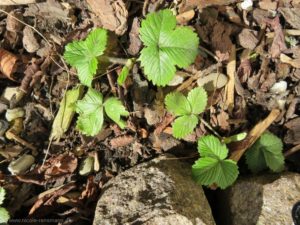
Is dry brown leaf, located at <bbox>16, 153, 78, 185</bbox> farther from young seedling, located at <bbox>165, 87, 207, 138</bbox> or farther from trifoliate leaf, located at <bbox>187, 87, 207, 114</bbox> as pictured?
trifoliate leaf, located at <bbox>187, 87, 207, 114</bbox>

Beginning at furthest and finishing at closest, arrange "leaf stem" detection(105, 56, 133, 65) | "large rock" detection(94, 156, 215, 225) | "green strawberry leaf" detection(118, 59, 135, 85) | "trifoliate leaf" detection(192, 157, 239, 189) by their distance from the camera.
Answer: "leaf stem" detection(105, 56, 133, 65), "green strawberry leaf" detection(118, 59, 135, 85), "trifoliate leaf" detection(192, 157, 239, 189), "large rock" detection(94, 156, 215, 225)

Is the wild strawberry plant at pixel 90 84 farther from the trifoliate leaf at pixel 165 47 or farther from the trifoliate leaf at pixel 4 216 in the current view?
the trifoliate leaf at pixel 4 216

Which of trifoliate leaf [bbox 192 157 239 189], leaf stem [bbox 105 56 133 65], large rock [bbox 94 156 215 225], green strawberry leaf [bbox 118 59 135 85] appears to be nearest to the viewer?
large rock [bbox 94 156 215 225]

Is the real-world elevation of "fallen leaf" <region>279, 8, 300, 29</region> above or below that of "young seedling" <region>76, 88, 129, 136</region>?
above

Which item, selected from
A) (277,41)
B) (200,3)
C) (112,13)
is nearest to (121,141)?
(112,13)

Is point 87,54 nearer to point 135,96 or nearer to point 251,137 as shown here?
point 135,96

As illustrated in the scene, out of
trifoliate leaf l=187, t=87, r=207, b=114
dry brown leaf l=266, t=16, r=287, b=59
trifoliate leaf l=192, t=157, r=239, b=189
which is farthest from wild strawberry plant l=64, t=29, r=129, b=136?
Answer: dry brown leaf l=266, t=16, r=287, b=59
